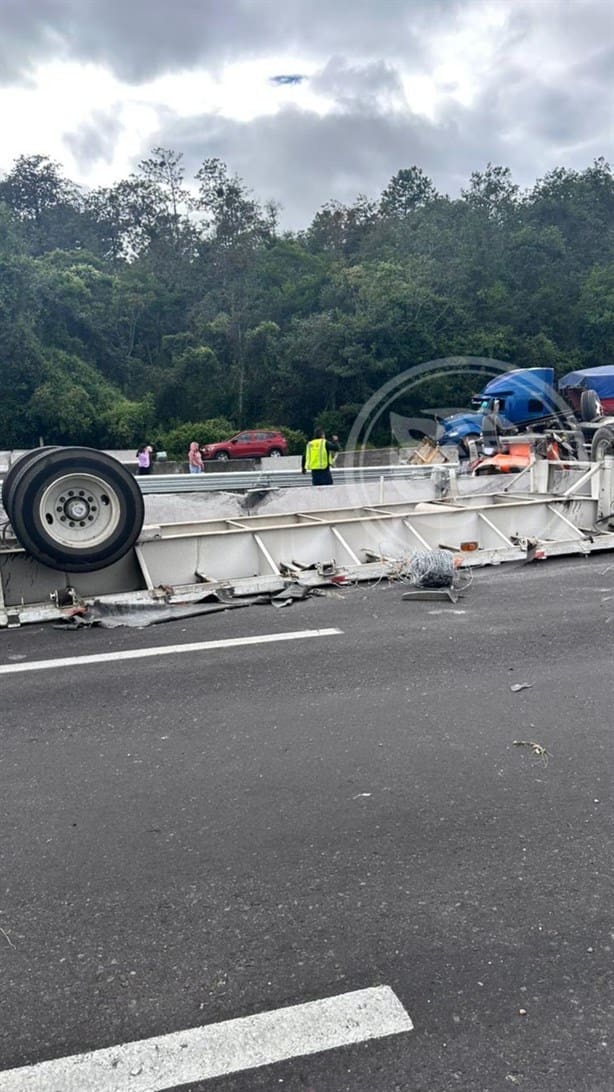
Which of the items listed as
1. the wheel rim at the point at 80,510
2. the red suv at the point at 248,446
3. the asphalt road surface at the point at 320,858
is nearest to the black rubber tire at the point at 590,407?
the asphalt road surface at the point at 320,858

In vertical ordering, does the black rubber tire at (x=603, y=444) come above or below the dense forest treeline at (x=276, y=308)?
below

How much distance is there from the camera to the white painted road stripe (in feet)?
19.0

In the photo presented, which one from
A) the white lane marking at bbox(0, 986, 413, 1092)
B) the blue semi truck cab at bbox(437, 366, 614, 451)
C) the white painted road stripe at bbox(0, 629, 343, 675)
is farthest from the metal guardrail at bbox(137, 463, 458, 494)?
the white lane marking at bbox(0, 986, 413, 1092)

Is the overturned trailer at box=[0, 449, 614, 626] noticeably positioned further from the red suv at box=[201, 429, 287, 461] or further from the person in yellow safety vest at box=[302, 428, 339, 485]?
the red suv at box=[201, 429, 287, 461]

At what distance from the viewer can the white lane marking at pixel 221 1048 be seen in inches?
85.4

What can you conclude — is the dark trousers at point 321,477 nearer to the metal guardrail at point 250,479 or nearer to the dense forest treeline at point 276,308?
the metal guardrail at point 250,479

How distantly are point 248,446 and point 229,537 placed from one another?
27749 millimetres

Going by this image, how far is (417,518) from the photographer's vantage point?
9094 mm

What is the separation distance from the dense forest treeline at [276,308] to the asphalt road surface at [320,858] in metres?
34.6

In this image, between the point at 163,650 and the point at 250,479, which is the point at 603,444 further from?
the point at 163,650

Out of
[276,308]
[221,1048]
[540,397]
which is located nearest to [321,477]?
[540,397]

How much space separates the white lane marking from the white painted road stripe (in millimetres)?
3767

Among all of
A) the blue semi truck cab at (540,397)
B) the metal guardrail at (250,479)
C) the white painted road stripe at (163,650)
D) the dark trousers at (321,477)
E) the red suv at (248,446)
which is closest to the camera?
the white painted road stripe at (163,650)

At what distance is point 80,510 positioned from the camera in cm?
736
